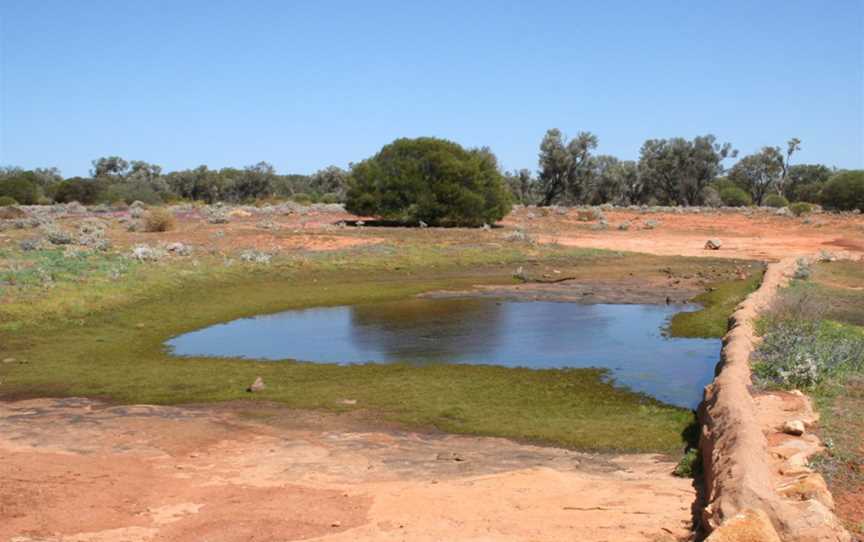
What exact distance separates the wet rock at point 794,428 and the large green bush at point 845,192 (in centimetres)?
6203

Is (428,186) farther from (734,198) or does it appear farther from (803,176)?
(803,176)

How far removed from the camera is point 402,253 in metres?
34.9

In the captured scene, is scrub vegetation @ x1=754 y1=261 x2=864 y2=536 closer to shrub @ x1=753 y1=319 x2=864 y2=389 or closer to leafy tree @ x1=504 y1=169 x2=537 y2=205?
shrub @ x1=753 y1=319 x2=864 y2=389

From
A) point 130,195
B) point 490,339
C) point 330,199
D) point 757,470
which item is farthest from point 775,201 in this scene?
point 757,470

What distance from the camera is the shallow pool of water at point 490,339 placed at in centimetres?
1569

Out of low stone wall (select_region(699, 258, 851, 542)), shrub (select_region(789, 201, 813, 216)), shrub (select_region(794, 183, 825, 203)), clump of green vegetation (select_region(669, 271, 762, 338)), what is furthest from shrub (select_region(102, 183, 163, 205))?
low stone wall (select_region(699, 258, 851, 542))

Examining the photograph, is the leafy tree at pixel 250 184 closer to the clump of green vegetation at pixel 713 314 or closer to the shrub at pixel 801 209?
the shrub at pixel 801 209

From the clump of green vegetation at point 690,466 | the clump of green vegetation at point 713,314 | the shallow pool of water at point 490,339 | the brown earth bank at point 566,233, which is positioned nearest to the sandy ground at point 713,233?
the brown earth bank at point 566,233

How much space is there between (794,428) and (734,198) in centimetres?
8604

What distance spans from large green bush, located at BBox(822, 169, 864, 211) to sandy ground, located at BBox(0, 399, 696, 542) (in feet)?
207

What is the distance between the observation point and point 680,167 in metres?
83.1

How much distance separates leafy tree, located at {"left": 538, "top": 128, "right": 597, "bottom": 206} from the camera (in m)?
80.9

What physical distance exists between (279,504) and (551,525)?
8.76 ft

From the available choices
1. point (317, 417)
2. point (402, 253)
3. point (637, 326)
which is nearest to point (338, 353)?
point (317, 417)
